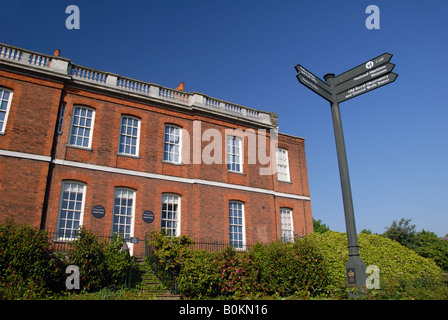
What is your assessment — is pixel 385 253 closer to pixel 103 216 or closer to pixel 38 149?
pixel 103 216

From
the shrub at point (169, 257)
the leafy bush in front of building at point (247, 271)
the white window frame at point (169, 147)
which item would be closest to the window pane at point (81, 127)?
the white window frame at point (169, 147)

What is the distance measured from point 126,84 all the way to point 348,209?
46.5 ft

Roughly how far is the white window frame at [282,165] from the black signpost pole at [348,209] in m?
14.0

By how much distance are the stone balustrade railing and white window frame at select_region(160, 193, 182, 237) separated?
5255 mm

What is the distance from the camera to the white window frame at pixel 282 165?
71.8 feet

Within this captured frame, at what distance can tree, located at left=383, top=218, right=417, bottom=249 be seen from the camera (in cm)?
2272

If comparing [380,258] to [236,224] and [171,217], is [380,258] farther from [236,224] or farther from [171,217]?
[171,217]

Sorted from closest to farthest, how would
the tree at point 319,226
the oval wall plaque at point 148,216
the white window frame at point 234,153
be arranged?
1. the oval wall plaque at point 148,216
2. the white window frame at point 234,153
3. the tree at point 319,226

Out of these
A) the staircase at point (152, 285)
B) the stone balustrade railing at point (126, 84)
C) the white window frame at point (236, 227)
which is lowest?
the staircase at point (152, 285)

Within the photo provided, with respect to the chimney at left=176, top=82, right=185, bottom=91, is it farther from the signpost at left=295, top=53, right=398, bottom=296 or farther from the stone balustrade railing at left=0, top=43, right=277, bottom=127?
the signpost at left=295, top=53, right=398, bottom=296

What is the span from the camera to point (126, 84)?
698 inches

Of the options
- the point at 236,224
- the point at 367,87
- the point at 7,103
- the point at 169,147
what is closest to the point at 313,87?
the point at 367,87

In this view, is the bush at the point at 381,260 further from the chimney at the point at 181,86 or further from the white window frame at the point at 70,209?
the chimney at the point at 181,86
